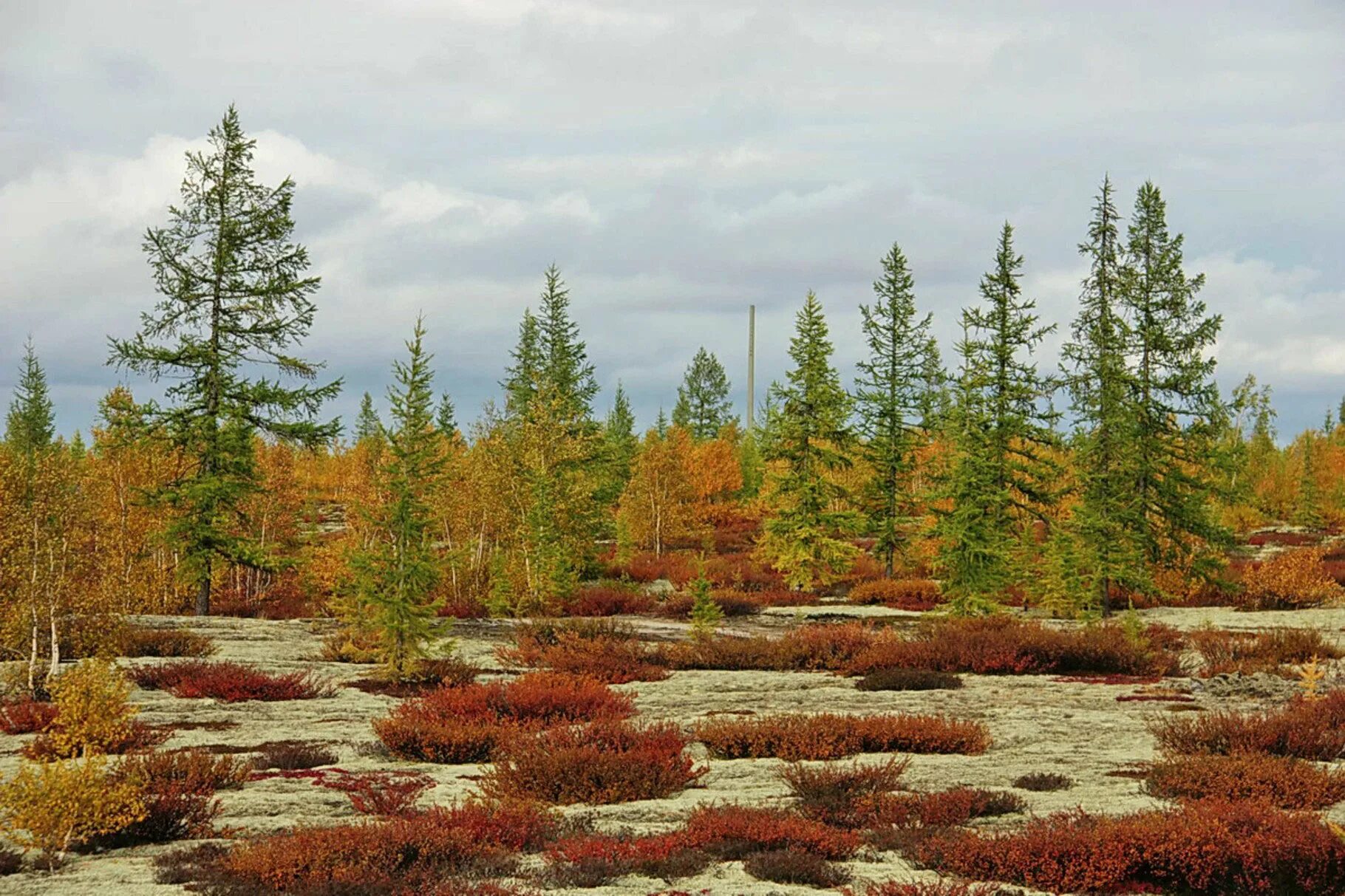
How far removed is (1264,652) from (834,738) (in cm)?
1156

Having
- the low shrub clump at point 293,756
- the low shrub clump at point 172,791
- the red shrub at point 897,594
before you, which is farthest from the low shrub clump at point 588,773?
the red shrub at point 897,594

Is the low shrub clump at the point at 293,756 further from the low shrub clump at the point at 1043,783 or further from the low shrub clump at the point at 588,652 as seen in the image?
the low shrub clump at the point at 1043,783

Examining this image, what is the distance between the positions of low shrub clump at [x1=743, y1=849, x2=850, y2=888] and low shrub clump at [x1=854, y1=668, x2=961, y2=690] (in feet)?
31.2

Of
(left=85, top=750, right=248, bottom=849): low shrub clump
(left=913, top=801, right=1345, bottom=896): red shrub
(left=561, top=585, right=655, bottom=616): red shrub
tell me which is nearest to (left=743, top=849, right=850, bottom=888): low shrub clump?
(left=913, top=801, right=1345, bottom=896): red shrub

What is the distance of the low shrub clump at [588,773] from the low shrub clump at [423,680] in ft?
20.3

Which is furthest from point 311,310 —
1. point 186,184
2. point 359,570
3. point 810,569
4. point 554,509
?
point 810,569

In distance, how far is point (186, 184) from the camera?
30.1m

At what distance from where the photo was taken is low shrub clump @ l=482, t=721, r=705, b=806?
9648 millimetres

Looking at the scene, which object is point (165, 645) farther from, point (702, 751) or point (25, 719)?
point (702, 751)

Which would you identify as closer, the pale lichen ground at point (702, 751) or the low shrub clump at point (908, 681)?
the pale lichen ground at point (702, 751)

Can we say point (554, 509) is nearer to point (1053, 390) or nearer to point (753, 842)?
point (1053, 390)

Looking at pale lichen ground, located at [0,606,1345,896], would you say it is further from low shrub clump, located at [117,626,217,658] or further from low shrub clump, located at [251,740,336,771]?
low shrub clump, located at [117,626,217,658]

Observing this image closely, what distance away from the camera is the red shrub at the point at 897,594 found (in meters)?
33.2

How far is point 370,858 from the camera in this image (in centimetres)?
719
